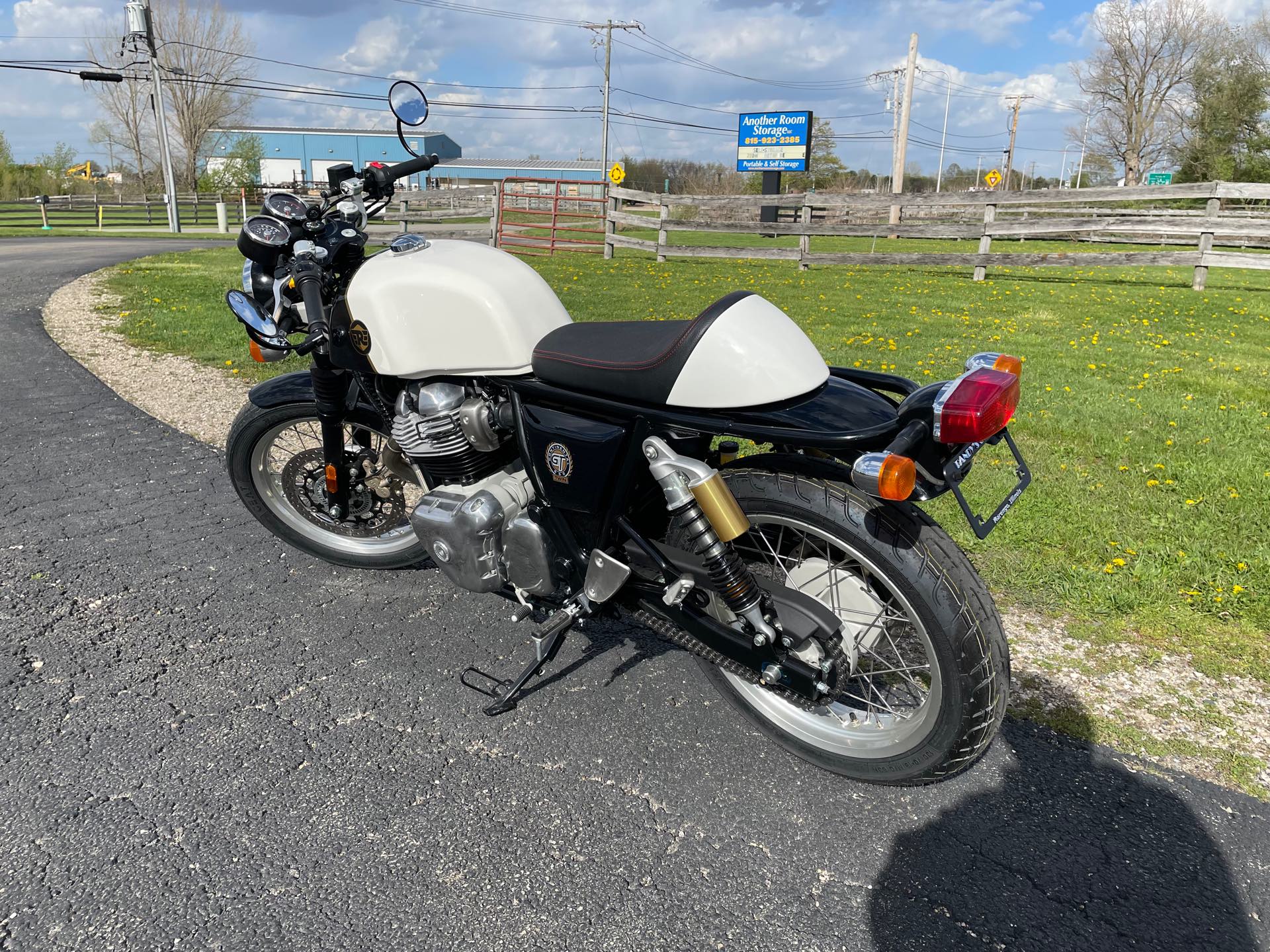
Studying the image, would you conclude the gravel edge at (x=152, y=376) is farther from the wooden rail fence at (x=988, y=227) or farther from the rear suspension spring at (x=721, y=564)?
the wooden rail fence at (x=988, y=227)

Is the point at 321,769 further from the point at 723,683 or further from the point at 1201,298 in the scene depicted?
the point at 1201,298

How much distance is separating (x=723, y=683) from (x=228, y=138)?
199 feet

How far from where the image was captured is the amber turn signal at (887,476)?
77.2 inches

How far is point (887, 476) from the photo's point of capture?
6.43ft

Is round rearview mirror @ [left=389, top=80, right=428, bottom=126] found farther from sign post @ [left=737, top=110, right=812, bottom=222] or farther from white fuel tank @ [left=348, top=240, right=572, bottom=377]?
sign post @ [left=737, top=110, right=812, bottom=222]

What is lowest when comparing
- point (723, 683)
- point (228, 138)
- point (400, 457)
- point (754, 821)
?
point (754, 821)

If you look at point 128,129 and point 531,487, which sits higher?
point 128,129

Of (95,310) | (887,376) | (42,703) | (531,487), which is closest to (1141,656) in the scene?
(887,376)

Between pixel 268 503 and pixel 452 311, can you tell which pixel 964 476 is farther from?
pixel 268 503

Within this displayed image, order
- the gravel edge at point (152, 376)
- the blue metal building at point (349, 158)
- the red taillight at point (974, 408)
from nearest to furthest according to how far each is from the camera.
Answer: the red taillight at point (974, 408) → the gravel edge at point (152, 376) → the blue metal building at point (349, 158)

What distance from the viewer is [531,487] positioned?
2.79 m

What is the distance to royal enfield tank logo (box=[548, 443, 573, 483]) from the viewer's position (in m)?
2.55

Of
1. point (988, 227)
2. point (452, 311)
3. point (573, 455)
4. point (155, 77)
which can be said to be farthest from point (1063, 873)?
point (155, 77)

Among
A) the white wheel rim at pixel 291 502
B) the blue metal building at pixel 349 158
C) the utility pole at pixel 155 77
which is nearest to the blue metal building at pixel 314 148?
the blue metal building at pixel 349 158
